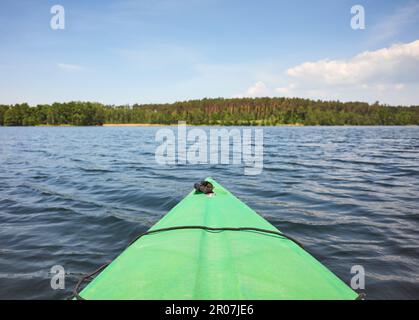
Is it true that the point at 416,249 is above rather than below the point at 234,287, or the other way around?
below

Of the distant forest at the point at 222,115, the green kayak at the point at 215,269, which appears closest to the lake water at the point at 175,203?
the green kayak at the point at 215,269

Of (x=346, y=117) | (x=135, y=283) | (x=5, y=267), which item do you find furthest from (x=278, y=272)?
(x=346, y=117)

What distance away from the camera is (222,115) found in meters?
124

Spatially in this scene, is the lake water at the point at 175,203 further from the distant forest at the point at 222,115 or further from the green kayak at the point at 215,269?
the distant forest at the point at 222,115

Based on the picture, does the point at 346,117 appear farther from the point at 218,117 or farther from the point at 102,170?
the point at 102,170

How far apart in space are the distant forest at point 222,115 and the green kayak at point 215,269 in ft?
378

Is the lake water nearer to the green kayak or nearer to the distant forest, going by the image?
the green kayak

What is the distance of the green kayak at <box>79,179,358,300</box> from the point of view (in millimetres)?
2070

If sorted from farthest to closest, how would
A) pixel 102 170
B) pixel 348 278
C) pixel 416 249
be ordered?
pixel 102 170, pixel 416 249, pixel 348 278

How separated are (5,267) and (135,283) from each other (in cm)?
290

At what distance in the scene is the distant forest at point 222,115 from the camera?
11606 centimetres

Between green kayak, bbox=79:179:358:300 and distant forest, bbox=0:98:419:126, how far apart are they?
115115 millimetres

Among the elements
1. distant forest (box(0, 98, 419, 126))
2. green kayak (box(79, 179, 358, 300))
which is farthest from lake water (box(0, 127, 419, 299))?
distant forest (box(0, 98, 419, 126))
